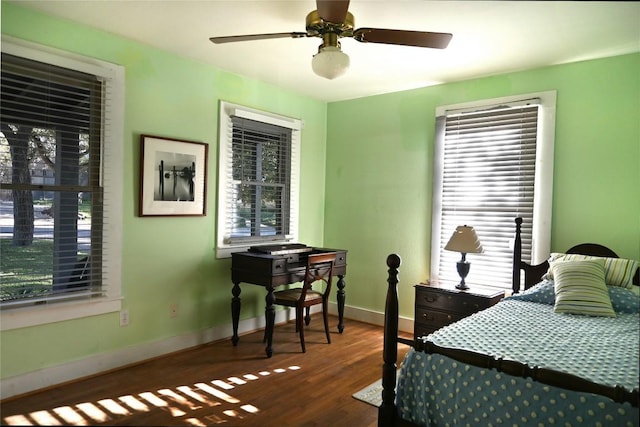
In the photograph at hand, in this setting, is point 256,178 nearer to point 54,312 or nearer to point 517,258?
point 54,312

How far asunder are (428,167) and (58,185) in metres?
2.87

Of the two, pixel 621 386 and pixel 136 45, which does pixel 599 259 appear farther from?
pixel 136 45

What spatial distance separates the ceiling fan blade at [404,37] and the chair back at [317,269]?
5.73 feet

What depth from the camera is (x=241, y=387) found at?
2.51 metres

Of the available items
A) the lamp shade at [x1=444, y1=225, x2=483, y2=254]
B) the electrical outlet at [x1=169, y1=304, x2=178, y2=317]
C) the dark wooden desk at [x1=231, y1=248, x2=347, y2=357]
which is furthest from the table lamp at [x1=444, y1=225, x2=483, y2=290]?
the electrical outlet at [x1=169, y1=304, x2=178, y2=317]

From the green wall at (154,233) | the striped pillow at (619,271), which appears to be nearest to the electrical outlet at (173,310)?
the green wall at (154,233)

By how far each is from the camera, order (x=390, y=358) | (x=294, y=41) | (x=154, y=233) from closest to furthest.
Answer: (x=390, y=358) < (x=294, y=41) < (x=154, y=233)

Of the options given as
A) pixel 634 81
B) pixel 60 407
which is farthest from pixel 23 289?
pixel 634 81

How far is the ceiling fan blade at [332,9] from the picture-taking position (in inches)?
68.1

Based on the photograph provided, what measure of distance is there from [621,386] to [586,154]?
7.31ft

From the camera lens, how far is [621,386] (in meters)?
1.23

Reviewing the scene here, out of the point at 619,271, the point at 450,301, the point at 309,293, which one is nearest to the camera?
the point at 619,271

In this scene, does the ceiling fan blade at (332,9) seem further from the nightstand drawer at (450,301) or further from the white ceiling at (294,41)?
the nightstand drawer at (450,301)

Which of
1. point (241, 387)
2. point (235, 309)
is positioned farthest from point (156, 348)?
point (241, 387)
